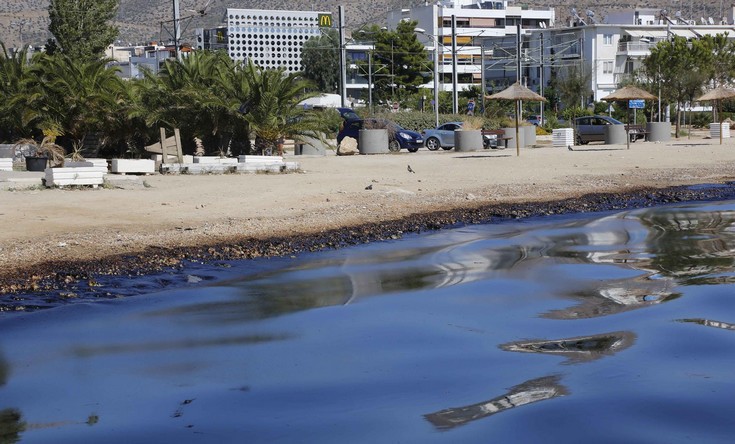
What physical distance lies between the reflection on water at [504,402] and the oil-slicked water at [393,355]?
21 mm

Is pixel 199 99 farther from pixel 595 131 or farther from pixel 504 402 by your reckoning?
pixel 595 131

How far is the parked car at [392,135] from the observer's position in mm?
39562

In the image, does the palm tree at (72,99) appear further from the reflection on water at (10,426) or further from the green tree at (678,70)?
the green tree at (678,70)

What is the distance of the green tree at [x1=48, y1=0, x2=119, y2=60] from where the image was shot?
4569cm

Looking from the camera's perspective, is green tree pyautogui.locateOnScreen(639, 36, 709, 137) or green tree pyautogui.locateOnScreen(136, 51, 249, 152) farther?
green tree pyautogui.locateOnScreen(639, 36, 709, 137)

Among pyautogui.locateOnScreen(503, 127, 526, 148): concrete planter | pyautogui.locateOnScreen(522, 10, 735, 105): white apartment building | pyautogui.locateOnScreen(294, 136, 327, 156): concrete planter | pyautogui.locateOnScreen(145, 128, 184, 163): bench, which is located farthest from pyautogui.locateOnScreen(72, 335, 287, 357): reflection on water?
pyautogui.locateOnScreen(522, 10, 735, 105): white apartment building

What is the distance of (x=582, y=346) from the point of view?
8852mm

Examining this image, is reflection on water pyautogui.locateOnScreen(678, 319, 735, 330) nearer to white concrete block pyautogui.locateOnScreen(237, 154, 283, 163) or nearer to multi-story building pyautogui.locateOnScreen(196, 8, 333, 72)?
white concrete block pyautogui.locateOnScreen(237, 154, 283, 163)

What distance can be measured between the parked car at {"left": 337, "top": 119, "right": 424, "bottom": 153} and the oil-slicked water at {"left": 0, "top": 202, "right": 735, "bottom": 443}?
1018 inches

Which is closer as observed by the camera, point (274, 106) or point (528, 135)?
point (274, 106)

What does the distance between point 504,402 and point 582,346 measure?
1756mm

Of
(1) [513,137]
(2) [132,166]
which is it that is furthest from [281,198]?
(1) [513,137]

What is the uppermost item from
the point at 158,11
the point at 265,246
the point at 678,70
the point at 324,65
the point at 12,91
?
the point at 158,11

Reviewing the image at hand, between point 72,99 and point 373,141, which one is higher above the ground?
point 72,99
